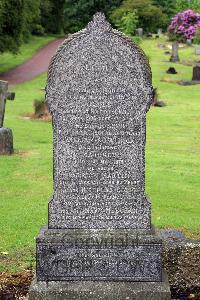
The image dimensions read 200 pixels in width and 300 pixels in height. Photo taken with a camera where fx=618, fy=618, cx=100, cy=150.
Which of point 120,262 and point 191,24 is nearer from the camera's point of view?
point 120,262

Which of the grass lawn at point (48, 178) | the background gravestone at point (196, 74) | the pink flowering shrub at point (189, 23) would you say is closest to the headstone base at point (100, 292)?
the grass lawn at point (48, 178)

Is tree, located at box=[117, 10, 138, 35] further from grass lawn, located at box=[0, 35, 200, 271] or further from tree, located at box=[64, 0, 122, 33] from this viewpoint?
grass lawn, located at box=[0, 35, 200, 271]

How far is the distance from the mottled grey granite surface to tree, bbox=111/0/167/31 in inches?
1968

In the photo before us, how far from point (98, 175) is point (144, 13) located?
59.8 metres

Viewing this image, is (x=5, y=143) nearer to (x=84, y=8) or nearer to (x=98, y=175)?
(x=98, y=175)

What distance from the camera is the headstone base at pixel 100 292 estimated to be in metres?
6.42

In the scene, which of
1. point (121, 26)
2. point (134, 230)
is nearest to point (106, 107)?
point (134, 230)

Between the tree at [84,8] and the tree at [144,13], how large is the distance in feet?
12.7

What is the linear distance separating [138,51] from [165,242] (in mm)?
2835

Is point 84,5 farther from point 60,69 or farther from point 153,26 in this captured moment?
point 60,69

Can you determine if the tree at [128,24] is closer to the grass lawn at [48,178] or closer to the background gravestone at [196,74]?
the background gravestone at [196,74]

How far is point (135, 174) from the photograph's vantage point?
6695 mm

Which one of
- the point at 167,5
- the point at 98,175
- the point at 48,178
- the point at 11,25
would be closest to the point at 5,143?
the point at 48,178

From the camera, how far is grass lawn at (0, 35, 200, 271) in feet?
31.2
